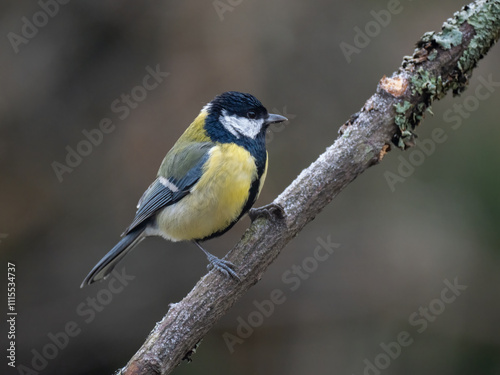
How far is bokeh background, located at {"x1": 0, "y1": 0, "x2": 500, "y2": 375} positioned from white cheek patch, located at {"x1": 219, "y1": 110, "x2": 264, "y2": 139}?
1599 millimetres

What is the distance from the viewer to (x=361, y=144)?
7.38 feet

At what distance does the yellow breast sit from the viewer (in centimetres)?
256

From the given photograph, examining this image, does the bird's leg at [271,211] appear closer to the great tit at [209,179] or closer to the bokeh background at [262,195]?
the great tit at [209,179]

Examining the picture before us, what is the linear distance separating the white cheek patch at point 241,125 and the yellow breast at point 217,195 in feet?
0.38

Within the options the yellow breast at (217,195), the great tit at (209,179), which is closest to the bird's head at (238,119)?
the great tit at (209,179)

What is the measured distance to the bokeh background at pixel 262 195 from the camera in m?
4.06

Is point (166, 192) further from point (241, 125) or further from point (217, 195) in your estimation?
point (241, 125)

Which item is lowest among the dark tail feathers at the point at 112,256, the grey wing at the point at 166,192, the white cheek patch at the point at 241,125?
the dark tail feathers at the point at 112,256

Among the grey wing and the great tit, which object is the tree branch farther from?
the grey wing

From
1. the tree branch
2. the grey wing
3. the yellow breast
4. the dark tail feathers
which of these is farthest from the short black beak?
the dark tail feathers

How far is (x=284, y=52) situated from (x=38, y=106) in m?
2.08

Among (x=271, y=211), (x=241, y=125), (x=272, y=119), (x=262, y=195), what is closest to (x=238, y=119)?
(x=241, y=125)

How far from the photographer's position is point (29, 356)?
403cm

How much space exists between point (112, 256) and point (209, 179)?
660 millimetres
